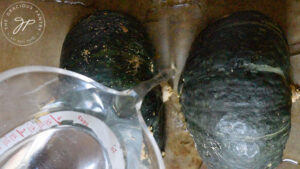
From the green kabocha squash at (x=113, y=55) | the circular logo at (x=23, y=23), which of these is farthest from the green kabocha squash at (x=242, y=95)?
the circular logo at (x=23, y=23)

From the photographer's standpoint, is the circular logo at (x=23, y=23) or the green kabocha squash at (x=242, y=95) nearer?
the green kabocha squash at (x=242, y=95)

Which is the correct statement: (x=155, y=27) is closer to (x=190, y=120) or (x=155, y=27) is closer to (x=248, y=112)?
(x=190, y=120)

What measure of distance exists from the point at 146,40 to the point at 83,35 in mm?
235

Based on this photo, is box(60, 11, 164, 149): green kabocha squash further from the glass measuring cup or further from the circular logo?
the circular logo

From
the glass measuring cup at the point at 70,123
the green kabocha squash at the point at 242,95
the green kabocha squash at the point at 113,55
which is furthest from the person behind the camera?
the green kabocha squash at the point at 113,55

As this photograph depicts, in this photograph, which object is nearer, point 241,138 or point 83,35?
point 241,138

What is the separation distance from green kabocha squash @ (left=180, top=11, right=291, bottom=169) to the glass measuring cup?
24 centimetres

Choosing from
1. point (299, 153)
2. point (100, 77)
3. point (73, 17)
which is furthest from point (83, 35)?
point (299, 153)

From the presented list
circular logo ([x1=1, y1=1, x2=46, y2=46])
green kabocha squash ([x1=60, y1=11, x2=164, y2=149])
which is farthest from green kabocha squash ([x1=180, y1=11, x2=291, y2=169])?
Result: circular logo ([x1=1, y1=1, x2=46, y2=46])

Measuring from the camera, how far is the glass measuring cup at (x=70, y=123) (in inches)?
25.4

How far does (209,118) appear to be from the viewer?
3.05 feet

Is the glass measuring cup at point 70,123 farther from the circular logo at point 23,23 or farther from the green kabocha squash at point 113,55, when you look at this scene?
the circular logo at point 23,23

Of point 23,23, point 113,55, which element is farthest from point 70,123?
point 23,23

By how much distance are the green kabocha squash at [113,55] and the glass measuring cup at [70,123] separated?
0.17m
